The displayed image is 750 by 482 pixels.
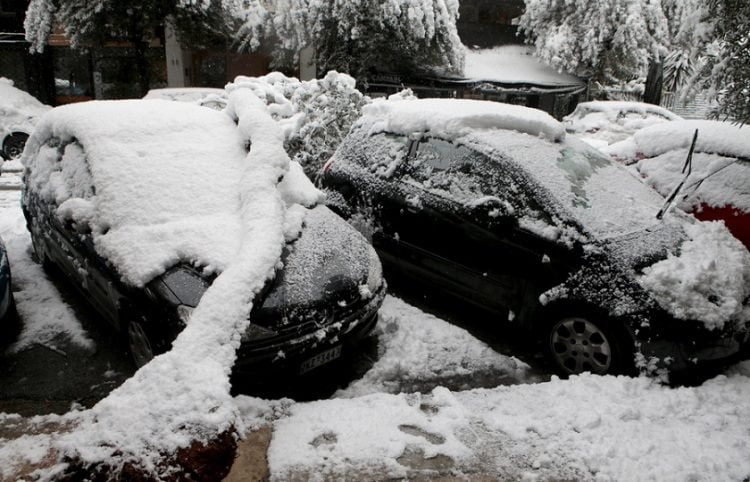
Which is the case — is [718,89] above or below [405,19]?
below

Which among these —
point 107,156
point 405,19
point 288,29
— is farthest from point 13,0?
point 107,156

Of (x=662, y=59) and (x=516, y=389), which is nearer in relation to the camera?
(x=516, y=389)

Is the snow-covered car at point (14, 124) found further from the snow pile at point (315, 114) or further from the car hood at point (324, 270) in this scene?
the car hood at point (324, 270)

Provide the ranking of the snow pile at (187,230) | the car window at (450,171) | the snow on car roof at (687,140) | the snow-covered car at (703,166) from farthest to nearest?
the snow on car roof at (687,140), the snow-covered car at (703,166), the car window at (450,171), the snow pile at (187,230)

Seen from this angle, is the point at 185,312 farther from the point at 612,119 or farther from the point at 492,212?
the point at 612,119

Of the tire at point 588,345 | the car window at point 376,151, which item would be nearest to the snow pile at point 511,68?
the car window at point 376,151

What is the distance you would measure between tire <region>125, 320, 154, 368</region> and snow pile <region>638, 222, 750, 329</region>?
123 inches

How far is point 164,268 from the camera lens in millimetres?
3076

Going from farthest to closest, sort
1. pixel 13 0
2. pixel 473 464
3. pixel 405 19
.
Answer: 1. pixel 13 0
2. pixel 405 19
3. pixel 473 464

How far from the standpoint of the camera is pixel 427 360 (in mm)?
Answer: 3926

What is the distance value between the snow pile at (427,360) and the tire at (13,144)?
9547 mm

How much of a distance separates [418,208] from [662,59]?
17.7 metres

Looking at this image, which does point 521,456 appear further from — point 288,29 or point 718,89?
point 288,29

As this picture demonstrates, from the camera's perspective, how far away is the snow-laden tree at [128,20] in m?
13.2
